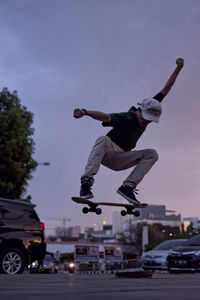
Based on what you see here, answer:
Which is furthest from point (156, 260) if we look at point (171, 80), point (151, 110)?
point (151, 110)

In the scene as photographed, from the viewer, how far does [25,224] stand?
9328mm

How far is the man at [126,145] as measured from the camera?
5.91 meters

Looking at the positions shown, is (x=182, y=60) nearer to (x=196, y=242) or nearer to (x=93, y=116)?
(x=93, y=116)

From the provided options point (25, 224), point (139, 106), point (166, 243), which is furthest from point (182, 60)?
point (166, 243)

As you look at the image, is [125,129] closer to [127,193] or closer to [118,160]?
[118,160]

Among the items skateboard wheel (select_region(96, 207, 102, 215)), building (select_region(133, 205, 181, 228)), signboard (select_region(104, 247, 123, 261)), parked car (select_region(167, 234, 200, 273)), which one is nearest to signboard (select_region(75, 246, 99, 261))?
signboard (select_region(104, 247, 123, 261))

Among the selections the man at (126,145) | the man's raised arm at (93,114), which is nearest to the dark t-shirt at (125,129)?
the man at (126,145)

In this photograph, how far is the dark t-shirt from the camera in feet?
19.4

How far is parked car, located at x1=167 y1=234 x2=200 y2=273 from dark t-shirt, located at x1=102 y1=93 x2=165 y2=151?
7.77 meters

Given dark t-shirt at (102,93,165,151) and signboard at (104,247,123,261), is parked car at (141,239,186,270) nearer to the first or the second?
signboard at (104,247,123,261)

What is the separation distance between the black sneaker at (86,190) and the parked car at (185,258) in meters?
7.74

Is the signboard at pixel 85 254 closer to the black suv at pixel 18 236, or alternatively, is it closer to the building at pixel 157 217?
the black suv at pixel 18 236

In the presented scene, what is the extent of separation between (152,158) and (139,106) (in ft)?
3.21

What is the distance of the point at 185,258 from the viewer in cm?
1302
